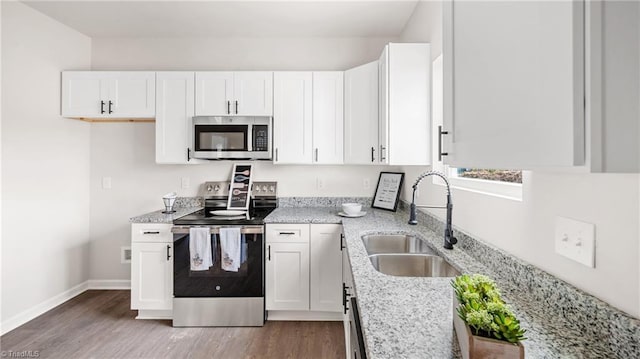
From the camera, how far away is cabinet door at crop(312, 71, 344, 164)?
285cm

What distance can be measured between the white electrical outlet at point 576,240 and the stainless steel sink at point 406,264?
71 cm

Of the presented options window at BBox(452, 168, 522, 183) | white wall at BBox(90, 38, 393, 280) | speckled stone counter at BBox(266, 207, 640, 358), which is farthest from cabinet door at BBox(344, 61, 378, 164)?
speckled stone counter at BBox(266, 207, 640, 358)

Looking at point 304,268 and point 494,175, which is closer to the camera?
point 494,175

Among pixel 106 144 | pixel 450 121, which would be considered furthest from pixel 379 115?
pixel 106 144

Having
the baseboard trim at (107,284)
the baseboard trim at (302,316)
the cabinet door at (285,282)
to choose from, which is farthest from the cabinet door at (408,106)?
the baseboard trim at (107,284)

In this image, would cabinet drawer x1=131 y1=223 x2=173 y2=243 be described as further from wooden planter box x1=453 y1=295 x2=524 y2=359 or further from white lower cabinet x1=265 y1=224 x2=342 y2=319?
wooden planter box x1=453 y1=295 x2=524 y2=359

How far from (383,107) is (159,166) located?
7.45 feet

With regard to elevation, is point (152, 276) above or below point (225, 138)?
below

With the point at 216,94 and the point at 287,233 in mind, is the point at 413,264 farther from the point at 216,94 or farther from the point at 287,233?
the point at 216,94

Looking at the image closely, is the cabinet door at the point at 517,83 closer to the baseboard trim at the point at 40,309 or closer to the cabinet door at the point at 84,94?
the cabinet door at the point at 84,94

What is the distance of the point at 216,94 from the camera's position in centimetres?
284

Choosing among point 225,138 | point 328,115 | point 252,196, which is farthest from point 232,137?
point 328,115

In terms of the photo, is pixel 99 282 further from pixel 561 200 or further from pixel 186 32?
pixel 561 200

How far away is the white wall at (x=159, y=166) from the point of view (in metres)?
3.16
